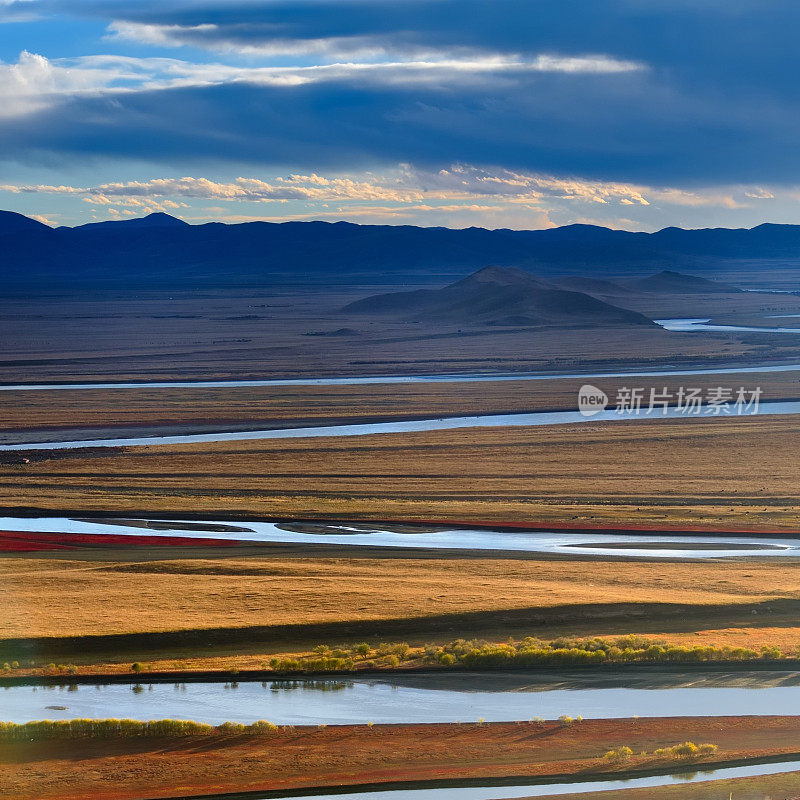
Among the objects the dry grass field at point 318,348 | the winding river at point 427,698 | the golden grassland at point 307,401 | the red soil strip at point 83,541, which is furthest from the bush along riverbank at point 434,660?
the dry grass field at point 318,348

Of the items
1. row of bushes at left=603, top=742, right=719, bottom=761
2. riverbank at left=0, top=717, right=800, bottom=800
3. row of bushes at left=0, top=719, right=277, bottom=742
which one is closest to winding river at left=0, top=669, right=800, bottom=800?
row of bushes at left=0, top=719, right=277, bottom=742

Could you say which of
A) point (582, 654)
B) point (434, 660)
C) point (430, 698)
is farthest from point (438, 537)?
point (430, 698)

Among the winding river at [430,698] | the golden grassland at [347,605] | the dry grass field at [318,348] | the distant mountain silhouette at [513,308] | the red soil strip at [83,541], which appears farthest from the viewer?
the distant mountain silhouette at [513,308]

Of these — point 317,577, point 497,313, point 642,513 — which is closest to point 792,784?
point 317,577

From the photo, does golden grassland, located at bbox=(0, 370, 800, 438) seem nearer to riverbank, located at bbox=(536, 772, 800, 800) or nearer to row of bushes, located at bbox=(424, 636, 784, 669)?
row of bushes, located at bbox=(424, 636, 784, 669)

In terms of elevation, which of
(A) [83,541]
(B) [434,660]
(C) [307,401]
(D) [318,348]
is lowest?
(A) [83,541]

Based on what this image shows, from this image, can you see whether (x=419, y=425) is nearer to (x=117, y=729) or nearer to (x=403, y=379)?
(x=403, y=379)

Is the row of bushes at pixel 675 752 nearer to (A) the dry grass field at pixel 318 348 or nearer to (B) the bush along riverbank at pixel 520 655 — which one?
(B) the bush along riverbank at pixel 520 655
